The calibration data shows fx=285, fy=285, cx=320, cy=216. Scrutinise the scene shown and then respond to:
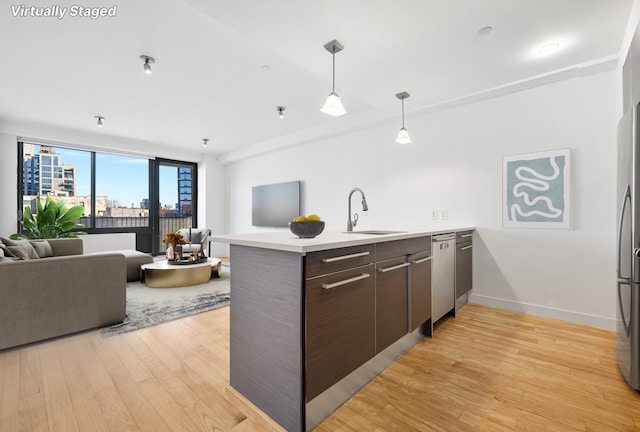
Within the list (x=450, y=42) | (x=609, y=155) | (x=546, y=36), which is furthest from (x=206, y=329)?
(x=609, y=155)

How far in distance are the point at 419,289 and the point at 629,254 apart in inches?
46.7

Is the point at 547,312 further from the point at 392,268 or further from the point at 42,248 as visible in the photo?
the point at 42,248

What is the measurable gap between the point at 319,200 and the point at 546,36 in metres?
3.47

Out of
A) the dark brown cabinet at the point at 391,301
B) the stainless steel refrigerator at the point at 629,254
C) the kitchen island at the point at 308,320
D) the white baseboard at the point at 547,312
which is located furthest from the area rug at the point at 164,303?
the stainless steel refrigerator at the point at 629,254

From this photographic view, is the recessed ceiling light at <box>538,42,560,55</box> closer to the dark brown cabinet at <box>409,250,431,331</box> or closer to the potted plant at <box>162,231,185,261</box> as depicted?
the dark brown cabinet at <box>409,250,431,331</box>

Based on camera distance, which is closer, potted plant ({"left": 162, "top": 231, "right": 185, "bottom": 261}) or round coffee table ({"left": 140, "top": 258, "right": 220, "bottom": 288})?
round coffee table ({"left": 140, "top": 258, "right": 220, "bottom": 288})

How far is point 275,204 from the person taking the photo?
18.7 feet

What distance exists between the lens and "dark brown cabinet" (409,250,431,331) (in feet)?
6.74

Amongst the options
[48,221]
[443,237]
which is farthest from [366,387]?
[48,221]

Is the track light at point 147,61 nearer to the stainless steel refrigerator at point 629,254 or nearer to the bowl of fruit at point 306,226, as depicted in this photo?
the bowl of fruit at point 306,226

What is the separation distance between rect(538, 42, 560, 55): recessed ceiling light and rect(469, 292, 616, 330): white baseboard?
2.31 metres

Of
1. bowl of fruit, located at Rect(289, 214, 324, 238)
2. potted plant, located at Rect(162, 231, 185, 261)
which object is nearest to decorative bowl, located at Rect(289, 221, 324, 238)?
bowl of fruit, located at Rect(289, 214, 324, 238)

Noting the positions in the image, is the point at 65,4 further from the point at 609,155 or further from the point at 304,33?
the point at 609,155

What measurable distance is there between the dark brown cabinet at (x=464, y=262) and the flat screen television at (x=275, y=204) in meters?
2.93
